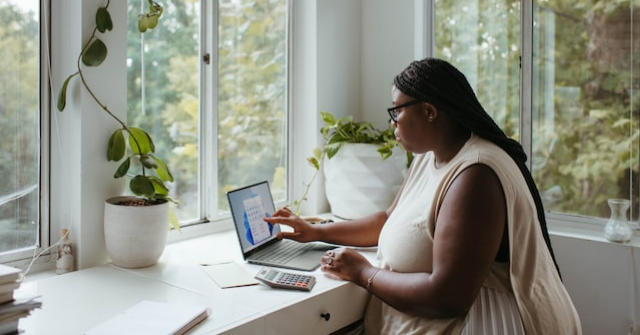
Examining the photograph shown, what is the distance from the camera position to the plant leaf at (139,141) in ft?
5.40

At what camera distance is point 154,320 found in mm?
1146

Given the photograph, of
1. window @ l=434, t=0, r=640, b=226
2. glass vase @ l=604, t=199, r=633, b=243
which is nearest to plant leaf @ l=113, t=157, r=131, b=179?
window @ l=434, t=0, r=640, b=226

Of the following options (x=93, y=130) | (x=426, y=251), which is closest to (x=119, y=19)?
(x=93, y=130)

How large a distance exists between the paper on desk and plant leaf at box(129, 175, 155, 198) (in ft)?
0.93

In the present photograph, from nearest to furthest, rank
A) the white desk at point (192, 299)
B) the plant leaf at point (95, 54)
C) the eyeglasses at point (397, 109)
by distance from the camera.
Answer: the white desk at point (192, 299)
the eyeglasses at point (397, 109)
the plant leaf at point (95, 54)

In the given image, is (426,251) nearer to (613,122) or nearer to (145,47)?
(613,122)

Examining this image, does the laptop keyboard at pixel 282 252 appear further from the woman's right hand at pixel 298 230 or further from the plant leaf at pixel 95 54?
the plant leaf at pixel 95 54

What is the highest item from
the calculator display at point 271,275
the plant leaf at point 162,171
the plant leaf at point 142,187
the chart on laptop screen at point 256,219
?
the plant leaf at point 162,171

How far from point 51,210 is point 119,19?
2.10ft

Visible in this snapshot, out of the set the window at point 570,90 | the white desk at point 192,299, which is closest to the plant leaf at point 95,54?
the white desk at point 192,299

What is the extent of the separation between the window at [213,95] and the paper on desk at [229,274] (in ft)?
1.57

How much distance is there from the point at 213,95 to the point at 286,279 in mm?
935

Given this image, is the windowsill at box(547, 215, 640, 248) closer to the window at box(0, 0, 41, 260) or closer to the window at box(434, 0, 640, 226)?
the window at box(434, 0, 640, 226)

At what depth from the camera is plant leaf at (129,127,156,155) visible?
1645mm
